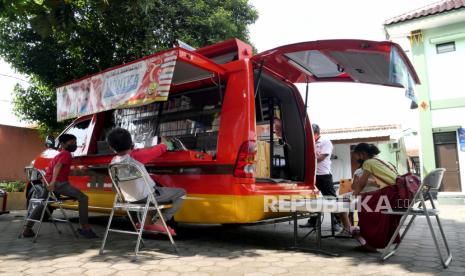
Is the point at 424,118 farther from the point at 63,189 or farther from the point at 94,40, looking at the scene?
the point at 63,189

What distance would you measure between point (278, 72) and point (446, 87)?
9.16m

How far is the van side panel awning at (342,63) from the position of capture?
3.98m

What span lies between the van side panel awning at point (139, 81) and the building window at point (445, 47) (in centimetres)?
1046

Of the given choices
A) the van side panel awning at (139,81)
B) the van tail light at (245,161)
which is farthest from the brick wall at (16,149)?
the van tail light at (245,161)

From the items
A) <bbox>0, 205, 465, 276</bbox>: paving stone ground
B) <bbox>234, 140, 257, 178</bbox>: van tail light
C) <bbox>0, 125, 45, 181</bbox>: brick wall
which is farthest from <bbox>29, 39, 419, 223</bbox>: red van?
<bbox>0, 125, 45, 181</bbox>: brick wall

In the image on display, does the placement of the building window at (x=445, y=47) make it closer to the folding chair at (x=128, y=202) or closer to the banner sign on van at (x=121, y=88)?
the banner sign on van at (x=121, y=88)

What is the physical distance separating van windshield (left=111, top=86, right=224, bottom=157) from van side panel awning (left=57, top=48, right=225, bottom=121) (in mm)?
257

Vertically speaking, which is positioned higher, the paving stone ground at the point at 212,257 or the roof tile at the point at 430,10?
the roof tile at the point at 430,10

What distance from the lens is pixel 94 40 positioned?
1031 centimetres

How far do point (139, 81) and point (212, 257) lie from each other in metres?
2.10

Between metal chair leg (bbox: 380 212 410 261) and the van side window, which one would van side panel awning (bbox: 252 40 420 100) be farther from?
the van side window

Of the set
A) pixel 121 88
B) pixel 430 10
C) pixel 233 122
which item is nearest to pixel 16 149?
Result: pixel 121 88

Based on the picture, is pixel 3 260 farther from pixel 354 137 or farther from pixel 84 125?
pixel 354 137

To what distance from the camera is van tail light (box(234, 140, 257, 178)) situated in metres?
3.97
